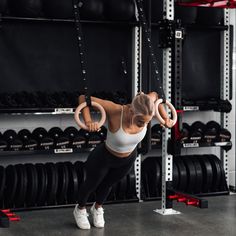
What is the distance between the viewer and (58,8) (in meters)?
6.20

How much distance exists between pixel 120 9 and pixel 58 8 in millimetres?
646

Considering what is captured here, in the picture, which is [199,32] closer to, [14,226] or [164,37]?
[164,37]

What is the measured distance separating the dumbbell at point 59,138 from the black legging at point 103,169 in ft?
3.24

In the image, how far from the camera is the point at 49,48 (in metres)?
6.57

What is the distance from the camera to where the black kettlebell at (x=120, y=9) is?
253 inches

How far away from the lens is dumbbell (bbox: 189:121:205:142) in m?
6.75

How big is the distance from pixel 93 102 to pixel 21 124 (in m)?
1.86

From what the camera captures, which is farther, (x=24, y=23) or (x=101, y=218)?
(x=24, y=23)

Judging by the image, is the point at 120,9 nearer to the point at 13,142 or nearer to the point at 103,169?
the point at 13,142

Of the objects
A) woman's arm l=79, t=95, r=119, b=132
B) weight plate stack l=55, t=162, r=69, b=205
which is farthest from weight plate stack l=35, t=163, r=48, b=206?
woman's arm l=79, t=95, r=119, b=132

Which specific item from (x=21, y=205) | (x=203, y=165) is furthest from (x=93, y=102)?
(x=203, y=165)

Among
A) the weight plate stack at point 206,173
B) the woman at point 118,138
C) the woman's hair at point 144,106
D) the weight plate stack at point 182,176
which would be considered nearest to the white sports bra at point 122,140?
the woman at point 118,138

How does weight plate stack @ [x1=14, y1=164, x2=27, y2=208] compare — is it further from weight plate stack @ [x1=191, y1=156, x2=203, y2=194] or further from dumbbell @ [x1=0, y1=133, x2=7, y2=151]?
weight plate stack @ [x1=191, y1=156, x2=203, y2=194]

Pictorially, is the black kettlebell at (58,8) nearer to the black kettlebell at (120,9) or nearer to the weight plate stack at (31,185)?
the black kettlebell at (120,9)
